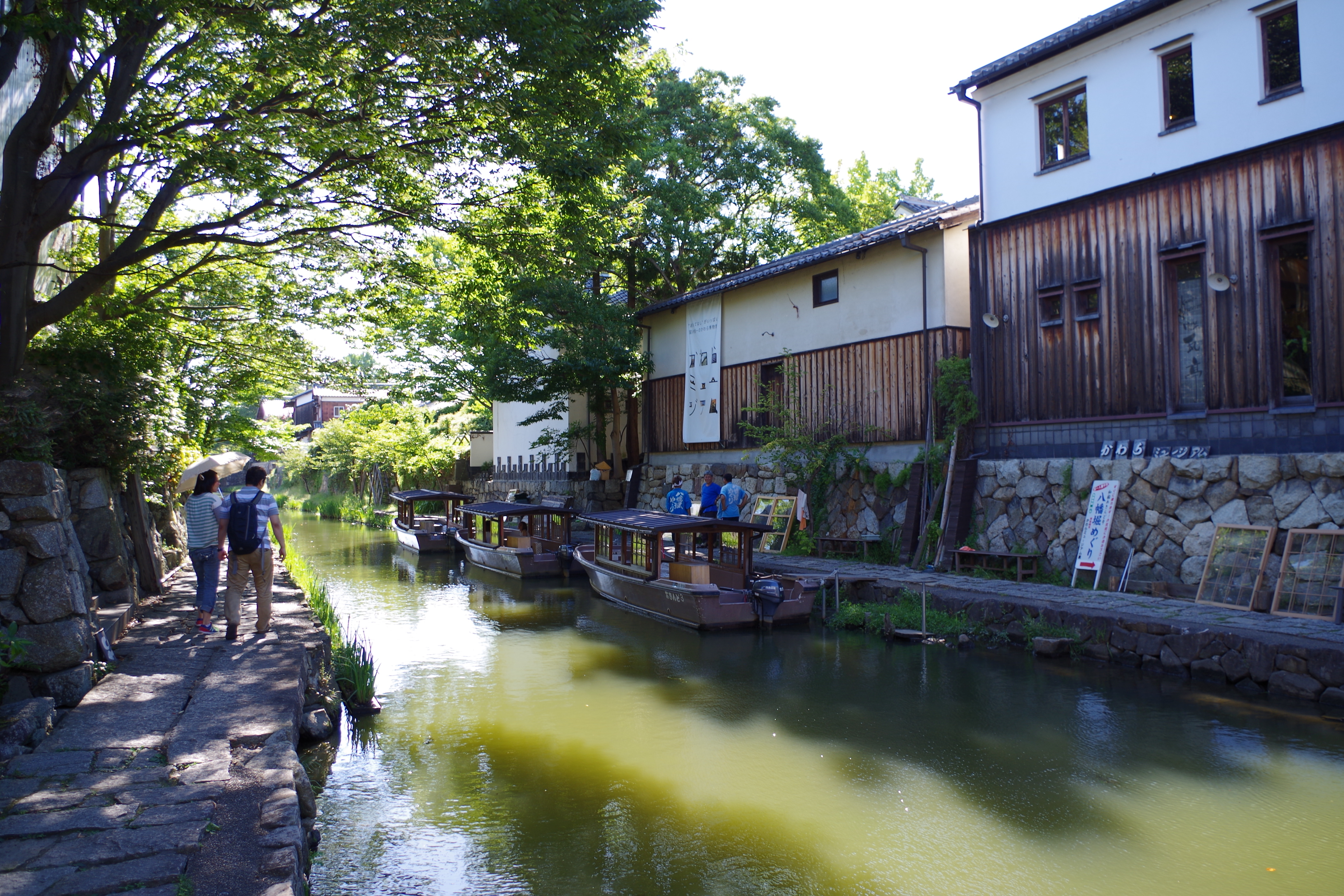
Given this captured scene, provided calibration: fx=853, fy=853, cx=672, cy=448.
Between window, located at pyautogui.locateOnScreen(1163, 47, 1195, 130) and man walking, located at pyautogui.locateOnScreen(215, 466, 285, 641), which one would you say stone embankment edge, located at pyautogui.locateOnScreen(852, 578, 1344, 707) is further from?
man walking, located at pyautogui.locateOnScreen(215, 466, 285, 641)

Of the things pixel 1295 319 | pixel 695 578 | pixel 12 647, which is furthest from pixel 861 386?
pixel 12 647

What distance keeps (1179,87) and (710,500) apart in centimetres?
952

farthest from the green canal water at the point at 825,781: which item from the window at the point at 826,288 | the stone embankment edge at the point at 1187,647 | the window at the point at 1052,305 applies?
the window at the point at 826,288

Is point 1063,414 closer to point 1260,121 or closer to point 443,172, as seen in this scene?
point 1260,121

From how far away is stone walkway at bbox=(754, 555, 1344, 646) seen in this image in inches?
361

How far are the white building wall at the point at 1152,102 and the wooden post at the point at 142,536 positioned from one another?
43.8ft

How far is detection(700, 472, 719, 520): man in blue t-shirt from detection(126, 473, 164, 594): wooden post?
848 centimetres

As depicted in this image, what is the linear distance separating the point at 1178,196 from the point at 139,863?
44.3 feet

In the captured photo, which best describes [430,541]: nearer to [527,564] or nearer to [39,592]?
[527,564]

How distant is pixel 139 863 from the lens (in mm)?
3947

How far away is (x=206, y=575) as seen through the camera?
8891 mm

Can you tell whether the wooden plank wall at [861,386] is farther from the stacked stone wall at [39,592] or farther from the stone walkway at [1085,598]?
the stacked stone wall at [39,592]

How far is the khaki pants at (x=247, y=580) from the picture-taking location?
8680 mm

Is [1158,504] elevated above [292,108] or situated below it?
below
